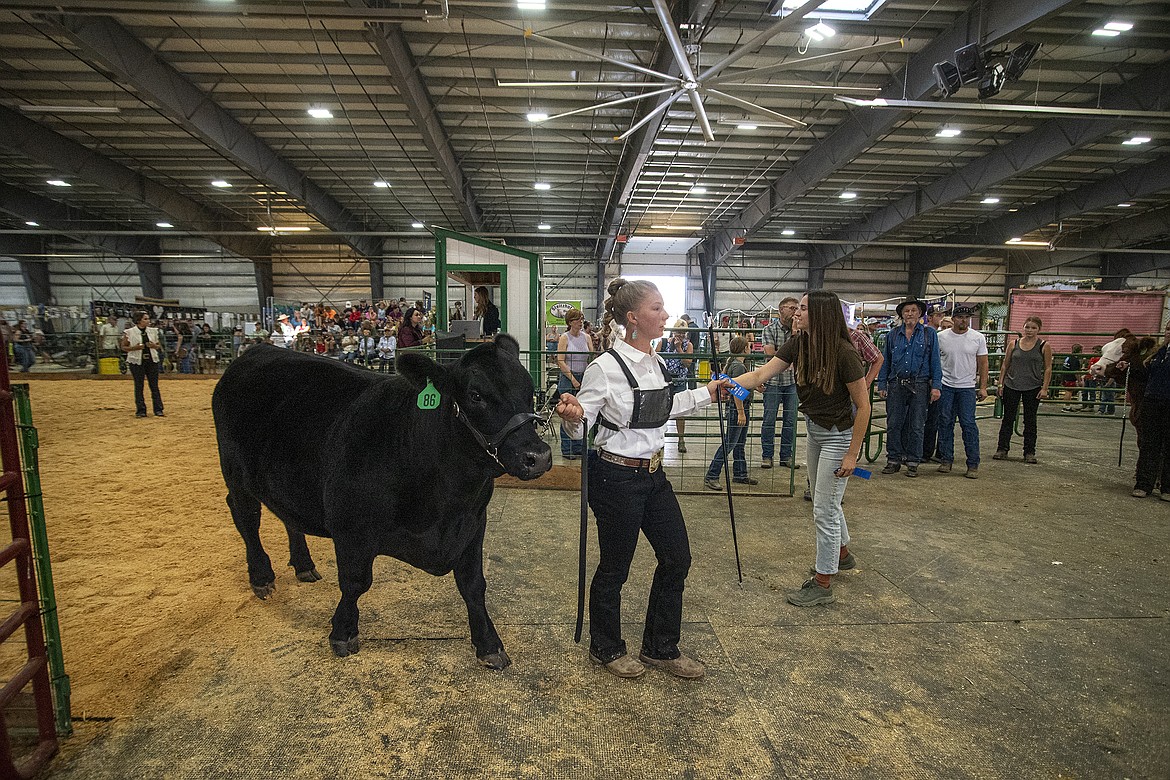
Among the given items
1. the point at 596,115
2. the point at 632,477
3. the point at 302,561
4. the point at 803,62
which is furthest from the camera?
the point at 596,115

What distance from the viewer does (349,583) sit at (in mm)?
2605

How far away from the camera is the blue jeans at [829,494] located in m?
3.19

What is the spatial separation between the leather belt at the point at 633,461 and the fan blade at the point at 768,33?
5.04m

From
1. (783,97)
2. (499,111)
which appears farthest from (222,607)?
(783,97)

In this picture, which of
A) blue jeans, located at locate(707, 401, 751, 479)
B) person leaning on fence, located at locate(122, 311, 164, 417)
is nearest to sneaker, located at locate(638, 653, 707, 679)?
blue jeans, located at locate(707, 401, 751, 479)

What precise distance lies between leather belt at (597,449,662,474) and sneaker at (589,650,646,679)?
905 millimetres

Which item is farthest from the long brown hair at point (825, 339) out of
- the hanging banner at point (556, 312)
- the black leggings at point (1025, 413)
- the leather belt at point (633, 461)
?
the hanging banner at point (556, 312)

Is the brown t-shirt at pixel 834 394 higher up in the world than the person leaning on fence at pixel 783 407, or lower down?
higher up

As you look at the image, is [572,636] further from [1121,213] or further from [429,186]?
[1121,213]

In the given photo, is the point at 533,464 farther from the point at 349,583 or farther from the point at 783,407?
the point at 783,407

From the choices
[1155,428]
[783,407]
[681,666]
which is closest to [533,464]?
[681,666]

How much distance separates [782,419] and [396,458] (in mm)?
4351

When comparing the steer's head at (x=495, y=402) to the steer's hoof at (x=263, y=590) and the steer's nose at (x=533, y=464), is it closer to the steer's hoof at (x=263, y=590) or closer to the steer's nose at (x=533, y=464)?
the steer's nose at (x=533, y=464)

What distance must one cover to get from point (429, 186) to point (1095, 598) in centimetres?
1804
